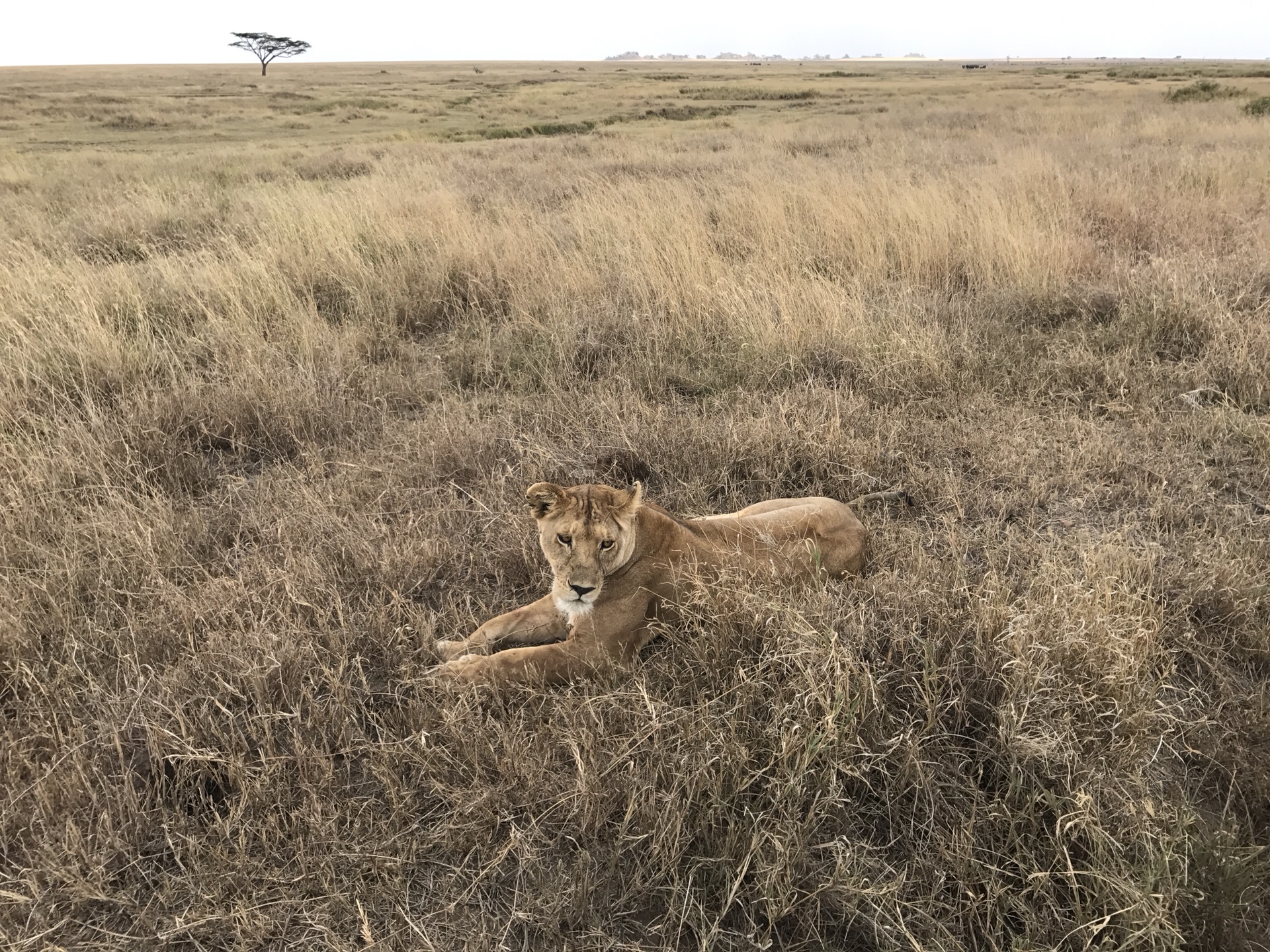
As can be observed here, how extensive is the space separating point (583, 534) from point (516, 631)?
637 mm

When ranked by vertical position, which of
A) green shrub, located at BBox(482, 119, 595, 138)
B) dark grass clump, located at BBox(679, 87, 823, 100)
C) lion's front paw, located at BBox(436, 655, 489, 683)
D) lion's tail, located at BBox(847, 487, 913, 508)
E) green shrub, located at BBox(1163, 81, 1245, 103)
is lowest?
lion's front paw, located at BBox(436, 655, 489, 683)

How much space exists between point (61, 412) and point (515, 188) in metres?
8.77

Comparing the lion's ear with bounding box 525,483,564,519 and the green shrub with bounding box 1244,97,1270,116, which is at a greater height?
the green shrub with bounding box 1244,97,1270,116

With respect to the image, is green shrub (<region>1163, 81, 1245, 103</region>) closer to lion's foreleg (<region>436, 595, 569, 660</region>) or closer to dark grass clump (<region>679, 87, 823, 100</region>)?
dark grass clump (<region>679, 87, 823, 100</region>)

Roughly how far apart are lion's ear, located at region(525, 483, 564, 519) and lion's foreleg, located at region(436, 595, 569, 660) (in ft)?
1.39

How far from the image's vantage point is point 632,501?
273 cm

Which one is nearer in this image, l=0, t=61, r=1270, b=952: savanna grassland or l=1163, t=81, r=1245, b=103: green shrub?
l=0, t=61, r=1270, b=952: savanna grassland

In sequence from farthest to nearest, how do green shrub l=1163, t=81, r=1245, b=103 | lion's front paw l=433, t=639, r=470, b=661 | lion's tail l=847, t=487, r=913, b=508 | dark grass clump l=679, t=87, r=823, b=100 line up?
dark grass clump l=679, t=87, r=823, b=100, green shrub l=1163, t=81, r=1245, b=103, lion's tail l=847, t=487, r=913, b=508, lion's front paw l=433, t=639, r=470, b=661

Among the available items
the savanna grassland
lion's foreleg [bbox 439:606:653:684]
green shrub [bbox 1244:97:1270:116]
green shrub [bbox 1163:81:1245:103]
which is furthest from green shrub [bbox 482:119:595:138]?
lion's foreleg [bbox 439:606:653:684]

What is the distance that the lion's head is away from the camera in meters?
2.64

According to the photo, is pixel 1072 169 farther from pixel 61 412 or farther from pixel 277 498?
pixel 61 412

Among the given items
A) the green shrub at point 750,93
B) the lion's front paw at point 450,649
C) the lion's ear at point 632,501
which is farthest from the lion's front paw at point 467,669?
the green shrub at point 750,93

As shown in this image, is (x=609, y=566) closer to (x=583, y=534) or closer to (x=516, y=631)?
(x=583, y=534)

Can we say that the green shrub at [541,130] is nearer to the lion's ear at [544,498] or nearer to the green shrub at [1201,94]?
the green shrub at [1201,94]
